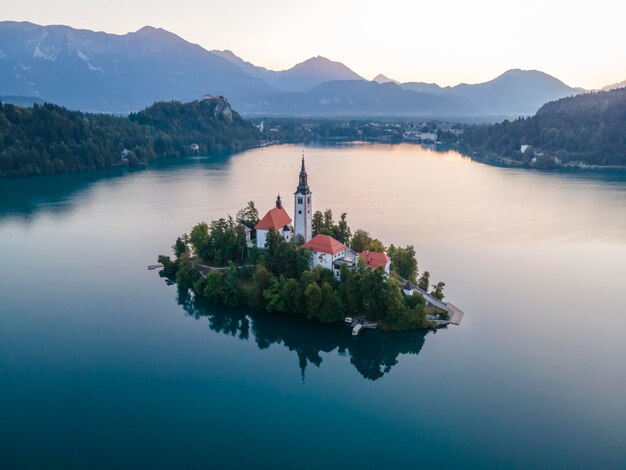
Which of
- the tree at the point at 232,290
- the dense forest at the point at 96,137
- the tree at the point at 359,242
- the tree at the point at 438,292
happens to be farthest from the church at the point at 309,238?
the dense forest at the point at 96,137

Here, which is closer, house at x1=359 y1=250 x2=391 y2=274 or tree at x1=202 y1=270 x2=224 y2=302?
house at x1=359 y1=250 x2=391 y2=274

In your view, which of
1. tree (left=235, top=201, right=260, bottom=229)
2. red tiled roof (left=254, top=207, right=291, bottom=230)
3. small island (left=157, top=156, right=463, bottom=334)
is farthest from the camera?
tree (left=235, top=201, right=260, bottom=229)

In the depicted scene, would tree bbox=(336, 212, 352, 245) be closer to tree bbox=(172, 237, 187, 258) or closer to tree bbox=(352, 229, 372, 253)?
tree bbox=(352, 229, 372, 253)

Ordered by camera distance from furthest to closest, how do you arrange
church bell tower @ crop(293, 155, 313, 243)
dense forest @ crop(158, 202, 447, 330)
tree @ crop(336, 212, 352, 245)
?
1. tree @ crop(336, 212, 352, 245)
2. church bell tower @ crop(293, 155, 313, 243)
3. dense forest @ crop(158, 202, 447, 330)

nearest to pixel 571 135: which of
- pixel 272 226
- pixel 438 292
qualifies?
pixel 438 292

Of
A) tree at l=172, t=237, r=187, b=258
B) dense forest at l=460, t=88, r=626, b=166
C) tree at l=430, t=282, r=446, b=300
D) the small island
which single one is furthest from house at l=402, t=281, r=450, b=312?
dense forest at l=460, t=88, r=626, b=166

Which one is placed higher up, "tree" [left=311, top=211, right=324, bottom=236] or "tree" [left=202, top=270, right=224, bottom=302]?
"tree" [left=311, top=211, right=324, bottom=236]
